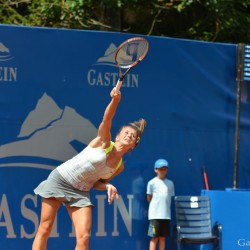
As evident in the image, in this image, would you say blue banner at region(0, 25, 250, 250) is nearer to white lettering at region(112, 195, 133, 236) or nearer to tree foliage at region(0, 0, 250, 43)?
white lettering at region(112, 195, 133, 236)

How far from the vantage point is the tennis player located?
7562 millimetres

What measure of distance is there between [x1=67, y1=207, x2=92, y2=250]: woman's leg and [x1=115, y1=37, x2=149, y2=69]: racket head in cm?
146

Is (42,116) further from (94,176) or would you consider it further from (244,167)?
(244,167)

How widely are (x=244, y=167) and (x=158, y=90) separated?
165 cm

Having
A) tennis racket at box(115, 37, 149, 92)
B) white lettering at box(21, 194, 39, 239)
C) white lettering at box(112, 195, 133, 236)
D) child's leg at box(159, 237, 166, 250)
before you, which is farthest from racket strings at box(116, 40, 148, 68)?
child's leg at box(159, 237, 166, 250)

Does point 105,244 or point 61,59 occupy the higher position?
point 61,59

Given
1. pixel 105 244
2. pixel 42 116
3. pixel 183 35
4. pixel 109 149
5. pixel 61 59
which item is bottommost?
pixel 105 244

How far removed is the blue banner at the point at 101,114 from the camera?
352 inches

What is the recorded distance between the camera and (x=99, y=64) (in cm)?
947

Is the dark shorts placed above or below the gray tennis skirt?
below

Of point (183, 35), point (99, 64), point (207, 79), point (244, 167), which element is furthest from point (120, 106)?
point (183, 35)

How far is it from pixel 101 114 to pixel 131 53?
147 cm

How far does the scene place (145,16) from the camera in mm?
13320

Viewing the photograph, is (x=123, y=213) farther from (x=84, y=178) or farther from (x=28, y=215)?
(x=84, y=178)
